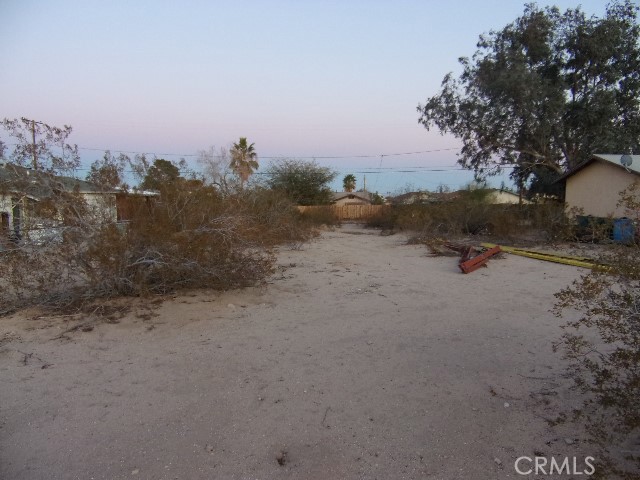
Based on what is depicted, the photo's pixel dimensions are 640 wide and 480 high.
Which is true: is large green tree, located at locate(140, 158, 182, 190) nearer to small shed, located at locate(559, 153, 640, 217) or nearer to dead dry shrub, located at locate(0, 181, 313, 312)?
dead dry shrub, located at locate(0, 181, 313, 312)

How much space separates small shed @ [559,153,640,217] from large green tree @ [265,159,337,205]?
1919 centimetres

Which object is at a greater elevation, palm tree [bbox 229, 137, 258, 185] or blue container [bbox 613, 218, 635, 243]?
palm tree [bbox 229, 137, 258, 185]

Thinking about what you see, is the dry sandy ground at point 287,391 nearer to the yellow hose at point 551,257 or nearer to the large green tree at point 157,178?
the large green tree at point 157,178

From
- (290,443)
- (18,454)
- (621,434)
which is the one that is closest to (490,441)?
(621,434)

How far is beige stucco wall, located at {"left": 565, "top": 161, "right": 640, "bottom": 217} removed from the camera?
16969mm

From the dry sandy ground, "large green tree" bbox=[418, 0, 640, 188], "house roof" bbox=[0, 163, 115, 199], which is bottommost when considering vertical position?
the dry sandy ground

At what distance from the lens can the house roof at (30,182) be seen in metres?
6.73

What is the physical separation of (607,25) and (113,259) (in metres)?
26.7

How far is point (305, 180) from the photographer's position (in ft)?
117

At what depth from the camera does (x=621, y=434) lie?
3.17 m

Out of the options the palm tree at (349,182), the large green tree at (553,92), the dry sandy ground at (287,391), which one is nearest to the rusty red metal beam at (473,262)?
the dry sandy ground at (287,391)

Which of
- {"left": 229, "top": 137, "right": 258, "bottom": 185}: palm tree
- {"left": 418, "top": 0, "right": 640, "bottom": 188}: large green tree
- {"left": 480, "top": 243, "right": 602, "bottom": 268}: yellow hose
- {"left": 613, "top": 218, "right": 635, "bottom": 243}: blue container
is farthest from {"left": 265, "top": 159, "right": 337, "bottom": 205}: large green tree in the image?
{"left": 613, "top": 218, "right": 635, "bottom": 243}: blue container

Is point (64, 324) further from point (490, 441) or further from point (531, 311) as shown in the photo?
point (531, 311)

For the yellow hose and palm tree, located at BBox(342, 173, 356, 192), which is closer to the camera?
the yellow hose
